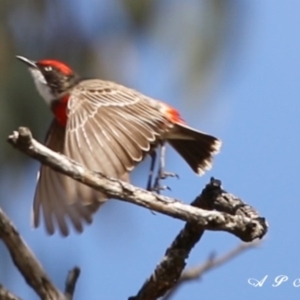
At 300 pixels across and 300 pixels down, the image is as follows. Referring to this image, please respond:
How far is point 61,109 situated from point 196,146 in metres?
0.55

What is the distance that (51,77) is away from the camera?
149 inches

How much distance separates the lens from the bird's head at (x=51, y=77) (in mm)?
3645

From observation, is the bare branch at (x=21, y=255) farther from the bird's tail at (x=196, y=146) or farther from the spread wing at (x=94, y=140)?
the bird's tail at (x=196, y=146)

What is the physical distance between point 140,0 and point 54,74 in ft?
1.64

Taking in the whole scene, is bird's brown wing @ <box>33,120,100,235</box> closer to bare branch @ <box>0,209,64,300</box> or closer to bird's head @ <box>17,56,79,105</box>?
bird's head @ <box>17,56,79,105</box>

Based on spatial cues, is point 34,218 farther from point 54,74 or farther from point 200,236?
point 200,236

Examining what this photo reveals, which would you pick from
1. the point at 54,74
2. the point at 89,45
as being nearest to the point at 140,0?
the point at 89,45

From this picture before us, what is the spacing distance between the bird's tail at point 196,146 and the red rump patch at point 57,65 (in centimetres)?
47

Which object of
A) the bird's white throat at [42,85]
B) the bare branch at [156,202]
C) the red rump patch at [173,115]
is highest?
the bare branch at [156,202]

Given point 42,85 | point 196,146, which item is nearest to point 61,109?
point 42,85

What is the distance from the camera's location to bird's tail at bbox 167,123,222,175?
3.52 metres

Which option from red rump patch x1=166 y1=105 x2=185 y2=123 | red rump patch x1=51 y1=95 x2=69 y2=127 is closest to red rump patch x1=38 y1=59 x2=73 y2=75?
red rump patch x1=51 y1=95 x2=69 y2=127

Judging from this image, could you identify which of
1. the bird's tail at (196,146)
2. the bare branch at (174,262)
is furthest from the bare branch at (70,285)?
the bird's tail at (196,146)

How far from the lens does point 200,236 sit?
2461mm
